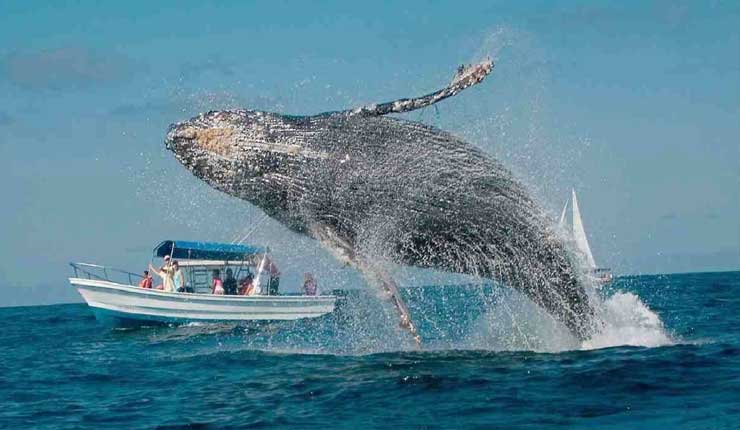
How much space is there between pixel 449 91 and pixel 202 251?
884 inches

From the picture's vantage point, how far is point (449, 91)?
10.7 meters

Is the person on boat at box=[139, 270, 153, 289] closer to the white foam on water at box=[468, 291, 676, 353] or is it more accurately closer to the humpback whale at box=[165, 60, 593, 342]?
the white foam on water at box=[468, 291, 676, 353]

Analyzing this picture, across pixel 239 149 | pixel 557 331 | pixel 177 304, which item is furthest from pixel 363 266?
pixel 177 304

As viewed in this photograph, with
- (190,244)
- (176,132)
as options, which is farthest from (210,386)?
(190,244)

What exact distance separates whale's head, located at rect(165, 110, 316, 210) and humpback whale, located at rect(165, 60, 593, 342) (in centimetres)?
1

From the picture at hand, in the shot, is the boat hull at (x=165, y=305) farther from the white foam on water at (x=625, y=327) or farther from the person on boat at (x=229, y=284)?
the white foam on water at (x=625, y=327)

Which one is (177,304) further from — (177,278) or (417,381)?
(417,381)

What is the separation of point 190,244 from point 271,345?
15.1 m

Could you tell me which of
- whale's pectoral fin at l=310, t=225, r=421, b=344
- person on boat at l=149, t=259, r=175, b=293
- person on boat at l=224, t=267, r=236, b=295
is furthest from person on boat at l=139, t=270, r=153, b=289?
whale's pectoral fin at l=310, t=225, r=421, b=344

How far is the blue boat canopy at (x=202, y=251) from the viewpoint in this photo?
103 feet

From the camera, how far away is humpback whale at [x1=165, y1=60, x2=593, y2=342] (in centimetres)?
1073

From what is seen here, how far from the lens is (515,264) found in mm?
11945

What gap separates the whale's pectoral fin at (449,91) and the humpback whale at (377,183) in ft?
0.05

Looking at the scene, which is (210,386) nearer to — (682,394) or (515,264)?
(515,264)
